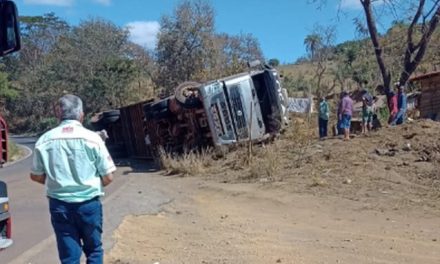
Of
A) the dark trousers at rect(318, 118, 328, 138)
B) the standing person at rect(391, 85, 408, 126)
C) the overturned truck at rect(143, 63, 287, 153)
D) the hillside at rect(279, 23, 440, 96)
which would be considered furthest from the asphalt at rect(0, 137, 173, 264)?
the hillside at rect(279, 23, 440, 96)

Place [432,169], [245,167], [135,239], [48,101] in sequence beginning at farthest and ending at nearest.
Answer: [48,101] < [245,167] < [432,169] < [135,239]

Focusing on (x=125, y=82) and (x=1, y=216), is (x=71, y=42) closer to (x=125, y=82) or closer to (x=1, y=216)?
(x=125, y=82)

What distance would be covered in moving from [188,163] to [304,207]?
631 centimetres

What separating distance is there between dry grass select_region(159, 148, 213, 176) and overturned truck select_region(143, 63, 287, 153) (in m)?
0.46

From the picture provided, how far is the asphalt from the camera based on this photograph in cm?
817

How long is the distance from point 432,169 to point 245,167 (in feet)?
15.2

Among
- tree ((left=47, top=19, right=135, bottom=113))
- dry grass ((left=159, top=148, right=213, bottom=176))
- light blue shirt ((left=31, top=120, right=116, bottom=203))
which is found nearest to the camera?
light blue shirt ((left=31, top=120, right=116, bottom=203))

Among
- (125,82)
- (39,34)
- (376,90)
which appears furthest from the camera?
(39,34)

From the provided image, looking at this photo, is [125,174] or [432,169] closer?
[432,169]

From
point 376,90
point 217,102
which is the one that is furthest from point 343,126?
point 376,90

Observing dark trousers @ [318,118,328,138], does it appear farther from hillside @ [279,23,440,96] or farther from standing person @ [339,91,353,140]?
hillside @ [279,23,440,96]

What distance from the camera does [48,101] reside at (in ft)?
206

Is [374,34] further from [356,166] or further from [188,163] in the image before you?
[356,166]

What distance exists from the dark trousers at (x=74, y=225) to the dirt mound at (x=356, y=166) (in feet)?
22.4
